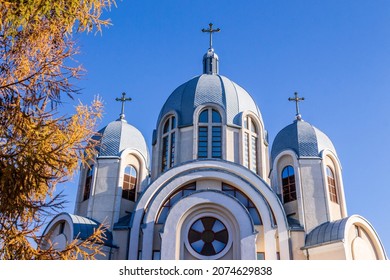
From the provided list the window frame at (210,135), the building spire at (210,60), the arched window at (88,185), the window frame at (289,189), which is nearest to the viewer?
the window frame at (289,189)

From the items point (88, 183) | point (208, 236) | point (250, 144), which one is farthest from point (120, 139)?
point (208, 236)

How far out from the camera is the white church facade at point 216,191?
14297mm

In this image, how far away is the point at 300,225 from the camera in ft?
51.9

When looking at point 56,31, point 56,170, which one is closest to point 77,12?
point 56,31

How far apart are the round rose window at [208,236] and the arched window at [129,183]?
435 cm

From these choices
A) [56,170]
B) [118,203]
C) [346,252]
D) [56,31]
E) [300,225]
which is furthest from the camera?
[118,203]

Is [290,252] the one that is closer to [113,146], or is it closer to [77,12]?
[113,146]

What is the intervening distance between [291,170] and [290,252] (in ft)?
13.6

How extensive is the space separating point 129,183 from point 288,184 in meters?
6.73

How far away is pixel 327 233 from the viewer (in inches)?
569

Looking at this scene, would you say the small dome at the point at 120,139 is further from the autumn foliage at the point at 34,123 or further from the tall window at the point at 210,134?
the autumn foliage at the point at 34,123

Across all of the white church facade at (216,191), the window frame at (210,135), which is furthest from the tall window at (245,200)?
the window frame at (210,135)

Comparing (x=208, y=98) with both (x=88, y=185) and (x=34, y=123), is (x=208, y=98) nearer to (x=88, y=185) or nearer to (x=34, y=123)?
(x=88, y=185)

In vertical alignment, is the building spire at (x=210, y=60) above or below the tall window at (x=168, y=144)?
above
